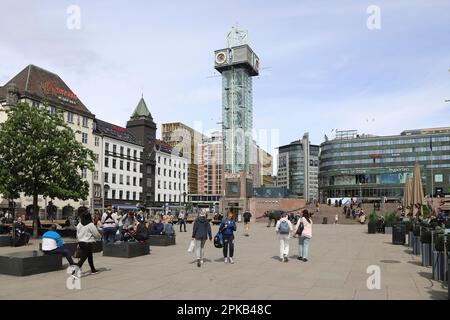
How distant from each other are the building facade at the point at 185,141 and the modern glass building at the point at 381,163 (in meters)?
66.7

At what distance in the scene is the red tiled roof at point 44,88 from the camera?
179 feet

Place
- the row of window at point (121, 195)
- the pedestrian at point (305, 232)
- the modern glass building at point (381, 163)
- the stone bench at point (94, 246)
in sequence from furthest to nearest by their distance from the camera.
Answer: the modern glass building at point (381, 163) → the row of window at point (121, 195) → the stone bench at point (94, 246) → the pedestrian at point (305, 232)

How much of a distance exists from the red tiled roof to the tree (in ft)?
109

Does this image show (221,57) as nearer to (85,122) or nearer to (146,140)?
(146,140)

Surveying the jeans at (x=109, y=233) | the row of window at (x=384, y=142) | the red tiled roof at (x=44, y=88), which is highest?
the red tiled roof at (x=44, y=88)

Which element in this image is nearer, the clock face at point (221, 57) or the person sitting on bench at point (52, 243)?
the person sitting on bench at point (52, 243)

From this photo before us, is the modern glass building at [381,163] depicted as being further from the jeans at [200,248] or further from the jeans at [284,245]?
the jeans at [200,248]

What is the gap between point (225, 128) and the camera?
85.5 meters

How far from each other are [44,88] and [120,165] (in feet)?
69.3

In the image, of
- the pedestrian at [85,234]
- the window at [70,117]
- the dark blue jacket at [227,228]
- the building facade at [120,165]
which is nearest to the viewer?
the pedestrian at [85,234]

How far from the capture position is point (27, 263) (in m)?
10.6

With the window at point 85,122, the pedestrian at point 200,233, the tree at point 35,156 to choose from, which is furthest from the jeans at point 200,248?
the window at point 85,122
